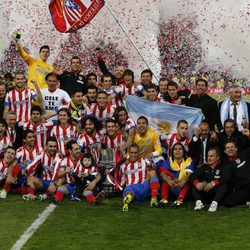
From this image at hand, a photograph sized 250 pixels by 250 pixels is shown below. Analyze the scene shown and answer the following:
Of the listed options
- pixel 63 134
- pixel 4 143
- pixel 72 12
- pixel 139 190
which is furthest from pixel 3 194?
pixel 72 12

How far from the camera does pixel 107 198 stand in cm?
890

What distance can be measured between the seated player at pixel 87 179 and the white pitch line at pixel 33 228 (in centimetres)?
57

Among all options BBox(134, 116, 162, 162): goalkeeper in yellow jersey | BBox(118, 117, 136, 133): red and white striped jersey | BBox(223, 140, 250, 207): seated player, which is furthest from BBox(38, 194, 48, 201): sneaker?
BBox(223, 140, 250, 207): seated player

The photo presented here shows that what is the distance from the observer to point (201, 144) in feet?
29.5

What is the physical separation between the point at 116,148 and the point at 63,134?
32.7 inches

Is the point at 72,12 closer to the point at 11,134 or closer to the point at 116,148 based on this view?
the point at 11,134

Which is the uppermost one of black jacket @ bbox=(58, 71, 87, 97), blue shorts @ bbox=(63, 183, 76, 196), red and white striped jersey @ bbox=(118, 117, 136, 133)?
black jacket @ bbox=(58, 71, 87, 97)

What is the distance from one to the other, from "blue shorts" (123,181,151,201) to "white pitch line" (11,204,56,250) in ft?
3.46

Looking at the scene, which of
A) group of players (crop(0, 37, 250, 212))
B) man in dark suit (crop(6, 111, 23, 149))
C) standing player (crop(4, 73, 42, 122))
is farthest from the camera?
standing player (crop(4, 73, 42, 122))

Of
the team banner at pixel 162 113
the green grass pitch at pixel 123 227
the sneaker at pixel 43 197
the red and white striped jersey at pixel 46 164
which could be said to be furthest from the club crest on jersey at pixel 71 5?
the green grass pitch at pixel 123 227

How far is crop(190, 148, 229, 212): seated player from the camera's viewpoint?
8219 millimetres

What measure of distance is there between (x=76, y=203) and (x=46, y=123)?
176 centimetres

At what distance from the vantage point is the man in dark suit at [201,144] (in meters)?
8.94

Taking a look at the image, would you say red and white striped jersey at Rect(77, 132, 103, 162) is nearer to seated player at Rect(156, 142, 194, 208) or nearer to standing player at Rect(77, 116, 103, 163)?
standing player at Rect(77, 116, 103, 163)
